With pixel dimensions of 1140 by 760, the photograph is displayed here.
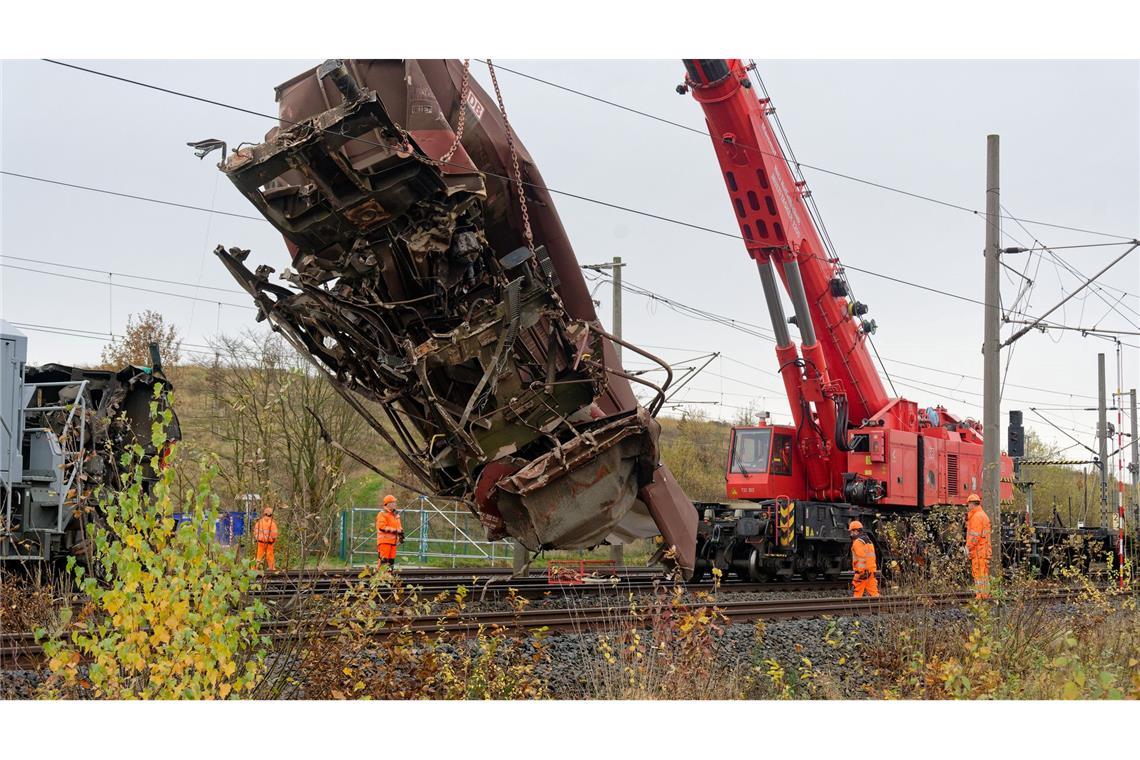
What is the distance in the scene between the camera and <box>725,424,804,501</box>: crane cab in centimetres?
1633

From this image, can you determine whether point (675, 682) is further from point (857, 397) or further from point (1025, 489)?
point (1025, 489)

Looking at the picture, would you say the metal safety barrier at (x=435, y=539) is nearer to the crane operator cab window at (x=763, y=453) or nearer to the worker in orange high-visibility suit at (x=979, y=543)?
the crane operator cab window at (x=763, y=453)

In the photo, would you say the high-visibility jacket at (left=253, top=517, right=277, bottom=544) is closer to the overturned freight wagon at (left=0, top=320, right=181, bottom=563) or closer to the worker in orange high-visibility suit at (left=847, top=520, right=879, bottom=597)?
the overturned freight wagon at (left=0, top=320, right=181, bottom=563)

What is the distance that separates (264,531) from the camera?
6305 millimetres

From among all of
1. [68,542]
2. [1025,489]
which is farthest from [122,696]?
[1025,489]

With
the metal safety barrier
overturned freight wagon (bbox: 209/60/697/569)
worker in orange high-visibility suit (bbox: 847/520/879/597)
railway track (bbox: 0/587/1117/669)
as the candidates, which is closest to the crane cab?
worker in orange high-visibility suit (bbox: 847/520/879/597)

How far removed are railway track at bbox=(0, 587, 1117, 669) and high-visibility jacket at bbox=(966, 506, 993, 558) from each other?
89 centimetres

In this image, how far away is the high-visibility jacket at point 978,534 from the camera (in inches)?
460

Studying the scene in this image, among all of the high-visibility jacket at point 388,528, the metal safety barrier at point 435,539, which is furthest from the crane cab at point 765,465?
the metal safety barrier at point 435,539

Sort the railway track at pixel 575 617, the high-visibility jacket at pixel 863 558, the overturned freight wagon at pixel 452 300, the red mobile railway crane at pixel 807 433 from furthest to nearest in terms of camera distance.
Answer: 1. the red mobile railway crane at pixel 807 433
2. the high-visibility jacket at pixel 863 558
3. the railway track at pixel 575 617
4. the overturned freight wagon at pixel 452 300

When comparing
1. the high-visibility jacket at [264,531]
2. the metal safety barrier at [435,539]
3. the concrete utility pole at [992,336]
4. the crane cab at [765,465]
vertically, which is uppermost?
the concrete utility pole at [992,336]

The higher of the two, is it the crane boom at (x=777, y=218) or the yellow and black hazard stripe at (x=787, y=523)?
the crane boom at (x=777, y=218)

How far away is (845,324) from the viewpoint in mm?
15375

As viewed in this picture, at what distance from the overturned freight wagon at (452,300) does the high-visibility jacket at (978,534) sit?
15.2 ft
